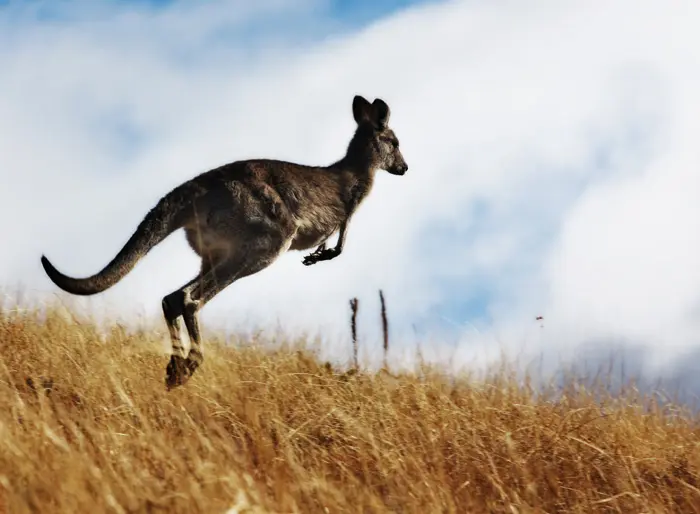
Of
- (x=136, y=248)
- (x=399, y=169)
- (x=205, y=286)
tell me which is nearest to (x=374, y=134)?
(x=399, y=169)

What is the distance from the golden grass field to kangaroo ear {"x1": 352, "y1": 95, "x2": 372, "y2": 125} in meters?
3.30

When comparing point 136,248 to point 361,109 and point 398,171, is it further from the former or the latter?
point 398,171

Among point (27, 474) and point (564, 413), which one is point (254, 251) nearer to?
point (564, 413)

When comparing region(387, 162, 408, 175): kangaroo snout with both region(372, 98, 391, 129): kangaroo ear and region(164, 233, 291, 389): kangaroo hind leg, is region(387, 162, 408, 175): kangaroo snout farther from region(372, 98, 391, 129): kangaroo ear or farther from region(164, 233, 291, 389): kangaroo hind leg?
region(164, 233, 291, 389): kangaroo hind leg

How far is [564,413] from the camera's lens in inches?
316

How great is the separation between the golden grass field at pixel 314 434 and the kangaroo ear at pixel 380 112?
10.8ft

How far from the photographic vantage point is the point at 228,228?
8320 mm

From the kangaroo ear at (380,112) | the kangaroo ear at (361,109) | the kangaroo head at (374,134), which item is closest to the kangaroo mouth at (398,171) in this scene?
the kangaroo head at (374,134)

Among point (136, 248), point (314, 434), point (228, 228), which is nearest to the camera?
point (314, 434)

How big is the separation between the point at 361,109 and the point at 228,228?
3411mm

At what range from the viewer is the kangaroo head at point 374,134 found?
35.9ft

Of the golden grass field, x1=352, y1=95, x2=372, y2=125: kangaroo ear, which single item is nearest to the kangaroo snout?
x1=352, y1=95, x2=372, y2=125: kangaroo ear

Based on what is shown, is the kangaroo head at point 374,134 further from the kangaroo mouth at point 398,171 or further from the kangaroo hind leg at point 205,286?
the kangaroo hind leg at point 205,286

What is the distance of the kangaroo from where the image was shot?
777cm
